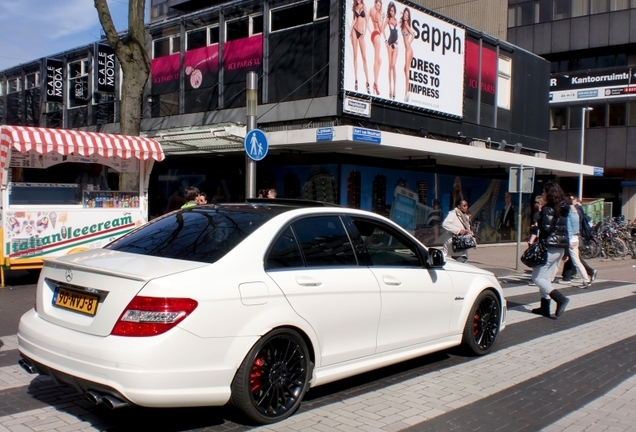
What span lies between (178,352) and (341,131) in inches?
453

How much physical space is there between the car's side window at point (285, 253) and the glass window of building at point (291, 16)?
1373 cm

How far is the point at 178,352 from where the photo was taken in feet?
13.0

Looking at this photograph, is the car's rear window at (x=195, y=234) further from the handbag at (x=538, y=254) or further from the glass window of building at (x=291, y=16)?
the glass window of building at (x=291, y=16)

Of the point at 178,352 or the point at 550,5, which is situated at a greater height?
the point at 550,5

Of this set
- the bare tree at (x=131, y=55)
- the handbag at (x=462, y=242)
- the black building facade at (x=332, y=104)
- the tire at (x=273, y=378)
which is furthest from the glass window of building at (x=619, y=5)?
the tire at (x=273, y=378)

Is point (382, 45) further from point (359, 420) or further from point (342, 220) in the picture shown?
point (359, 420)

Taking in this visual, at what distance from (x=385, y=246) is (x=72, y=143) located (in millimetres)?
7689

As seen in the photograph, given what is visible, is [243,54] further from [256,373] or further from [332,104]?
[256,373]

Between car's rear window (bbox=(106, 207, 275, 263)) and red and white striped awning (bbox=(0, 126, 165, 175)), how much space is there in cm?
656

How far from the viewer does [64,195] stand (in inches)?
463

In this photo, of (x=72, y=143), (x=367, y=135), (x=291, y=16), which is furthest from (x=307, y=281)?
(x=291, y=16)

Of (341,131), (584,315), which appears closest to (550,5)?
(341,131)

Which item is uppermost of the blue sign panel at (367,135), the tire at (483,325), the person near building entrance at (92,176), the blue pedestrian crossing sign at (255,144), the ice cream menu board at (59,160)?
the blue sign panel at (367,135)

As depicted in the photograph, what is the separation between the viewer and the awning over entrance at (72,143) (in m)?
10.7
